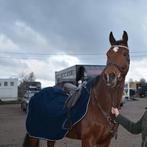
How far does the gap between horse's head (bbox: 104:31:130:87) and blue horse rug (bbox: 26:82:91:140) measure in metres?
0.88

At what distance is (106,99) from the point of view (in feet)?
19.7

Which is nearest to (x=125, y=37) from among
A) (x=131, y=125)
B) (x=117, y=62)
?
(x=117, y=62)

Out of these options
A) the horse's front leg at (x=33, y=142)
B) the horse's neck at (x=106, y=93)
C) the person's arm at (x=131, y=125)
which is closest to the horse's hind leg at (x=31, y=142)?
the horse's front leg at (x=33, y=142)

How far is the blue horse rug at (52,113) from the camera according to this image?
6418mm

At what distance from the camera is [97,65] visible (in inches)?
1142

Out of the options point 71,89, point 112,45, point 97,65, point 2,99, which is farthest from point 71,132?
point 2,99

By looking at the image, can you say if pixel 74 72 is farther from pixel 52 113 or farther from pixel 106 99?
pixel 106 99

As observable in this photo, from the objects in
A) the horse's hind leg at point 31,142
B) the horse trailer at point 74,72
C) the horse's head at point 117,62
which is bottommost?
the horse's hind leg at point 31,142

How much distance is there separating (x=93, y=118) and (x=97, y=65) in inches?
906

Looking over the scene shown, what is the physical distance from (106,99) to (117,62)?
0.67 m

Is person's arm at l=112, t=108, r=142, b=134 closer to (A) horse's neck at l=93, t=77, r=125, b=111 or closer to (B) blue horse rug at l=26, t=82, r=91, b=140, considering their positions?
(A) horse's neck at l=93, t=77, r=125, b=111

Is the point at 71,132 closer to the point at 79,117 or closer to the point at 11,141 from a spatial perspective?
the point at 79,117

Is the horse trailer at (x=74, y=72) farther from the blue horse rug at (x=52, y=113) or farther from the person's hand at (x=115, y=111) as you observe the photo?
the person's hand at (x=115, y=111)

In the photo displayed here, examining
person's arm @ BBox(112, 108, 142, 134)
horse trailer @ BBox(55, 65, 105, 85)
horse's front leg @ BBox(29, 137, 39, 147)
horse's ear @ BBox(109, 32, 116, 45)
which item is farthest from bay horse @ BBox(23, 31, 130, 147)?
horse trailer @ BBox(55, 65, 105, 85)
